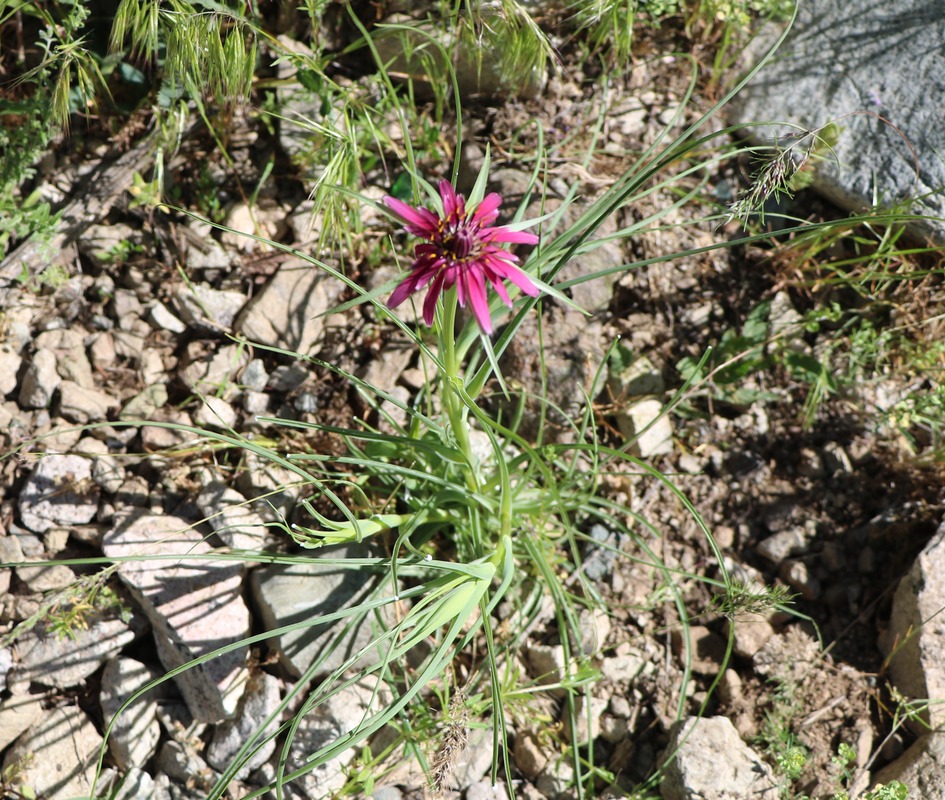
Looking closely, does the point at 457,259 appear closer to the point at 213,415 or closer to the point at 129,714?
the point at 213,415

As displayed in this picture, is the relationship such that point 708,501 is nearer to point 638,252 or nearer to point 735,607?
point 735,607

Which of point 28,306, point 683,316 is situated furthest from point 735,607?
point 28,306

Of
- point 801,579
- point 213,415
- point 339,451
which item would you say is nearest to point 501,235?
point 339,451

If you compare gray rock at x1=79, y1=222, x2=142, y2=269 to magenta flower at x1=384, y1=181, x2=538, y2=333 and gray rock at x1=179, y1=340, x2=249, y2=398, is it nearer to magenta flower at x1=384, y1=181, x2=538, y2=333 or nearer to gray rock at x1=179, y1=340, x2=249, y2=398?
gray rock at x1=179, y1=340, x2=249, y2=398

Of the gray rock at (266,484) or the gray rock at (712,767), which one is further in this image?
the gray rock at (266,484)

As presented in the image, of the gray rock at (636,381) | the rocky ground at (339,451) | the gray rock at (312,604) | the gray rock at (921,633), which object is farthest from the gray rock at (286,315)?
the gray rock at (921,633)

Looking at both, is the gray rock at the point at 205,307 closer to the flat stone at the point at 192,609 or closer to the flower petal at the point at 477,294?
the flat stone at the point at 192,609

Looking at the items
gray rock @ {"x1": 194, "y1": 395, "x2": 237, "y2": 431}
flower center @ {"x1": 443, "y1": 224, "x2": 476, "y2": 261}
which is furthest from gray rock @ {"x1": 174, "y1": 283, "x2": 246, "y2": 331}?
flower center @ {"x1": 443, "y1": 224, "x2": 476, "y2": 261}
